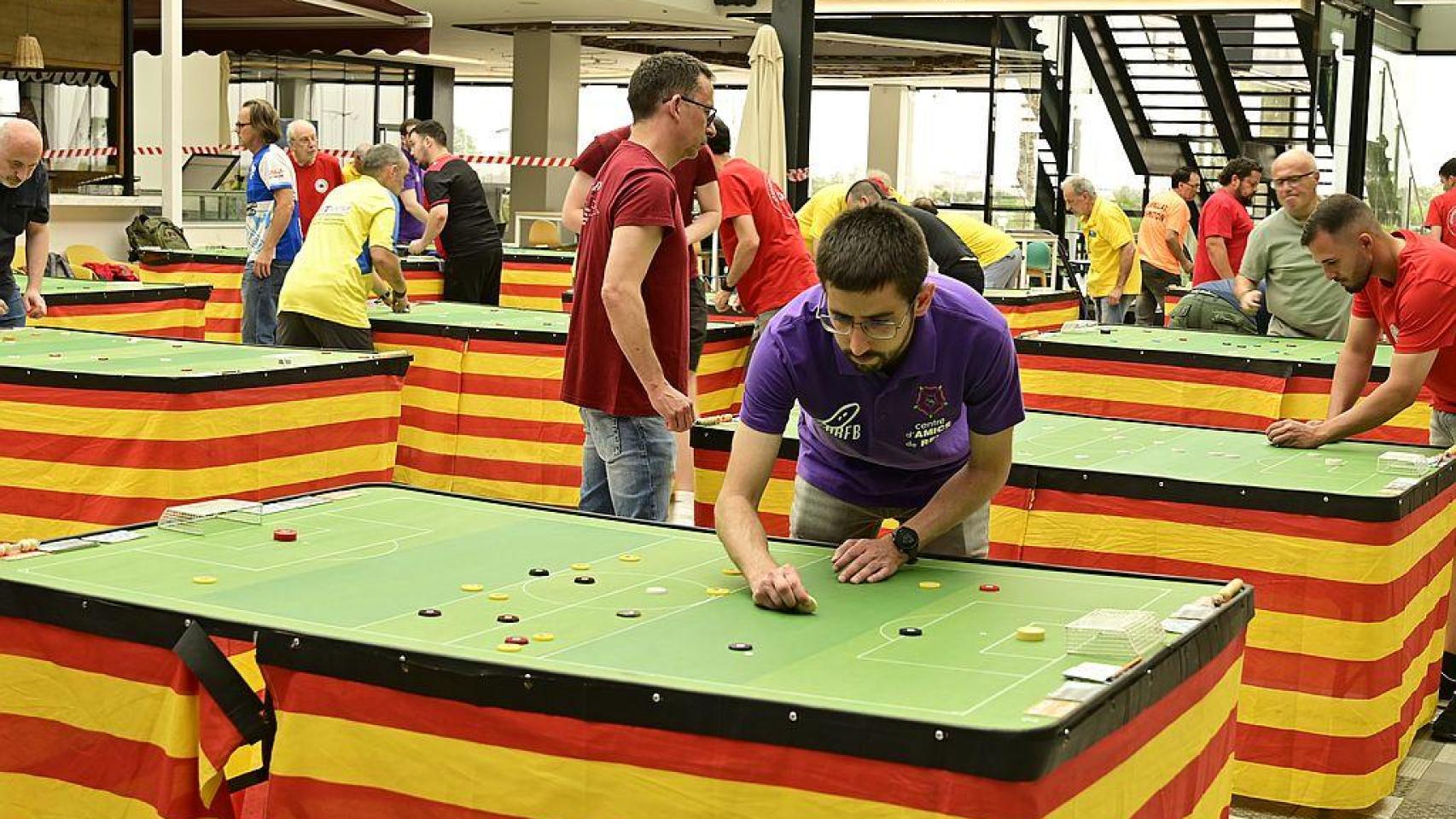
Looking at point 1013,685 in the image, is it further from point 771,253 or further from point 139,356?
point 771,253

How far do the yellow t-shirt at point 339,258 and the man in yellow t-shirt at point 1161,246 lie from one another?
696cm

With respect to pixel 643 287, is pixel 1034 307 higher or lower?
lower

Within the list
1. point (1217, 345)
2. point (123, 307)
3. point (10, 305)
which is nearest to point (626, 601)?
point (10, 305)

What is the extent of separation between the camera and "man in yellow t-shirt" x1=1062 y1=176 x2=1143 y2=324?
12633 mm

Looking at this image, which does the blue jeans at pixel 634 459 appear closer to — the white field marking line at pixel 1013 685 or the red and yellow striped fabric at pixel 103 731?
the red and yellow striped fabric at pixel 103 731

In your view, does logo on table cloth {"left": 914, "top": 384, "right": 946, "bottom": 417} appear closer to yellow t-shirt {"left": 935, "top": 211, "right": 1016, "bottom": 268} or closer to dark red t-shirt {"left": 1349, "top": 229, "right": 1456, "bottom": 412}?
dark red t-shirt {"left": 1349, "top": 229, "right": 1456, "bottom": 412}

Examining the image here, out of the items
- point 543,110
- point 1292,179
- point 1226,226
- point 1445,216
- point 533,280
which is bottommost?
point 533,280

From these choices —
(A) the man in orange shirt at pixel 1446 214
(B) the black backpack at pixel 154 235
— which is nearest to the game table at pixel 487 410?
(B) the black backpack at pixel 154 235

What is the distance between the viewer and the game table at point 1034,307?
37.7 feet

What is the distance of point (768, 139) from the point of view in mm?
13219

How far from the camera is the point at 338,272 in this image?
7168 millimetres

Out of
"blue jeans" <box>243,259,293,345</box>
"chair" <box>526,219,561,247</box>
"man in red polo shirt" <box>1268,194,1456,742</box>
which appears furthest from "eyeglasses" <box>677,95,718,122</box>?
"chair" <box>526,219,561,247</box>

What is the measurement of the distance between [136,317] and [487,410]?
7.74ft

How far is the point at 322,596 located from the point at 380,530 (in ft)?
2.03
